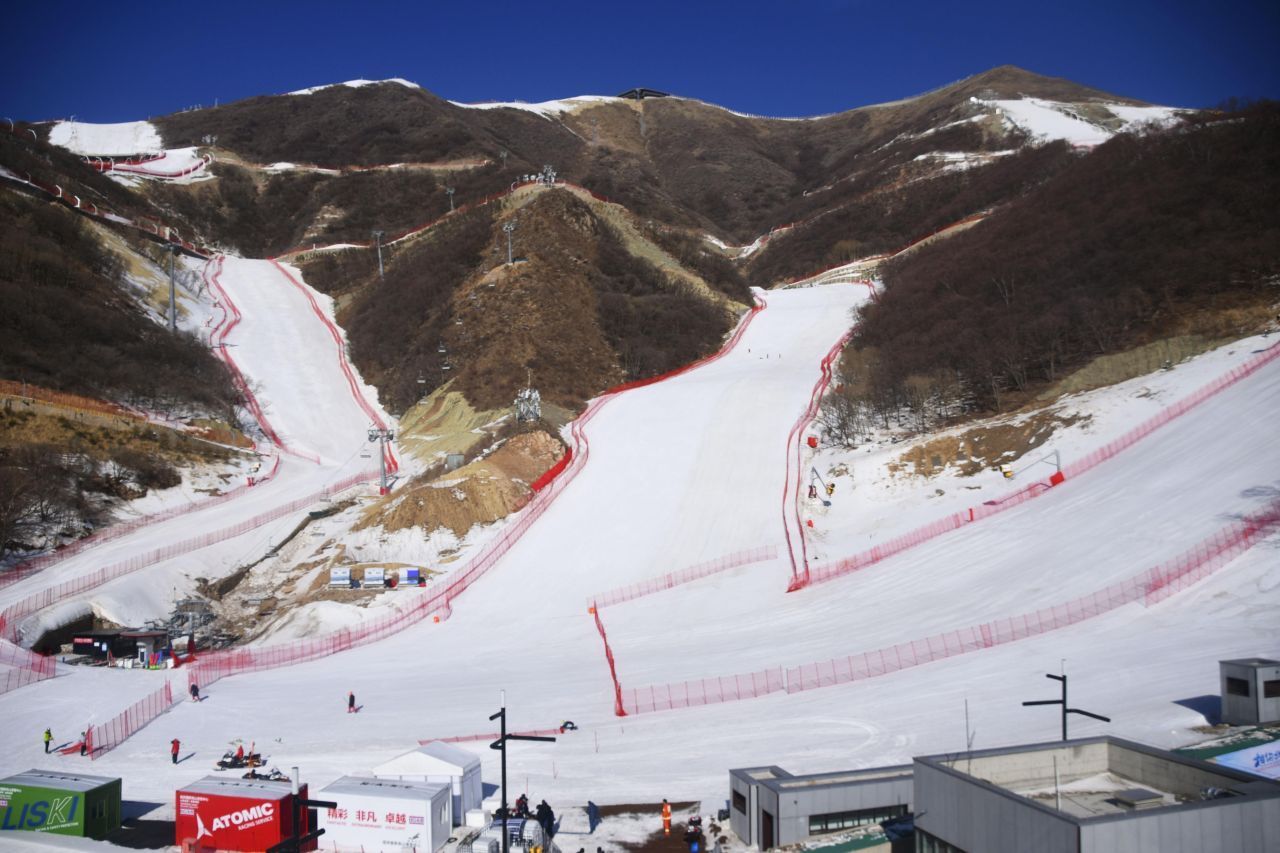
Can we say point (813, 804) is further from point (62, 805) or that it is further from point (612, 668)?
point (62, 805)

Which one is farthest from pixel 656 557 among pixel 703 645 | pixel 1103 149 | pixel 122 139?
pixel 122 139

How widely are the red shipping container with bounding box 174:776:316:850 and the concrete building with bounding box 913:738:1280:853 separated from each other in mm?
10808

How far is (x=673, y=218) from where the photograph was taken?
103188 mm

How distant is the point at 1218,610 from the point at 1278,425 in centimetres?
1041

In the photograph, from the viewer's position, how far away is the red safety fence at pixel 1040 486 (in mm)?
30594

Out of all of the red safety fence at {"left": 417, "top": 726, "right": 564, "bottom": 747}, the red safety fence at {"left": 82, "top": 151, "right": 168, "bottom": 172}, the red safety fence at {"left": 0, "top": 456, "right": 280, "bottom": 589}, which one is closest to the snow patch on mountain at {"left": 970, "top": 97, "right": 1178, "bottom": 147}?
the red safety fence at {"left": 0, "top": 456, "right": 280, "bottom": 589}

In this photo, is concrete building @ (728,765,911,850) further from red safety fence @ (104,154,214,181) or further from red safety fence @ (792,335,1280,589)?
red safety fence @ (104,154,214,181)

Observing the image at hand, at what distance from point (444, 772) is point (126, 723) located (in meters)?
10.6

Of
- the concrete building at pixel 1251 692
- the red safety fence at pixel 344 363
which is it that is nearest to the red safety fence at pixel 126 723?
the red safety fence at pixel 344 363

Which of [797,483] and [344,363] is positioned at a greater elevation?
[344,363]

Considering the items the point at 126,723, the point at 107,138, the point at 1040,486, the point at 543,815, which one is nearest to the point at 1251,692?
the point at 543,815

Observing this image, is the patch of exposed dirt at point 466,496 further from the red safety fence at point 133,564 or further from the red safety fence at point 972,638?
the red safety fence at point 972,638

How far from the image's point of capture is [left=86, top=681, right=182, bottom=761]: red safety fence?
2128 centimetres

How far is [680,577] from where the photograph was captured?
3152 cm
